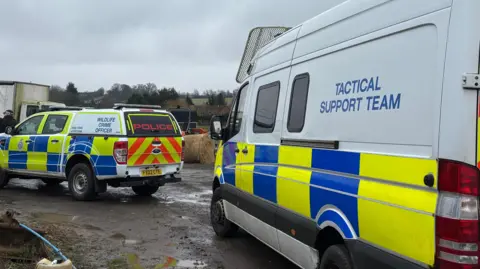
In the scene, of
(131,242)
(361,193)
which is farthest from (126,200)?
(361,193)

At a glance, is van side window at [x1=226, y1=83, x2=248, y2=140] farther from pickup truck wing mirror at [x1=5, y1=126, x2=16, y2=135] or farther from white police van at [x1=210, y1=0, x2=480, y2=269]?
pickup truck wing mirror at [x1=5, y1=126, x2=16, y2=135]

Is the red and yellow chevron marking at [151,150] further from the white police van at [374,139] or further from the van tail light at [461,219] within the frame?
the van tail light at [461,219]

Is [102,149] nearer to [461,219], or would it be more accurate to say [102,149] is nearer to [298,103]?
[298,103]

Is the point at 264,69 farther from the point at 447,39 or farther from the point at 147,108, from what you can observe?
the point at 147,108

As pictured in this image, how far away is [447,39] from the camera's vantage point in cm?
254

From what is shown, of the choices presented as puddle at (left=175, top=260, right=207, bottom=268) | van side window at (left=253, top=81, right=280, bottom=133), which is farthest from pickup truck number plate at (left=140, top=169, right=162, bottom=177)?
van side window at (left=253, top=81, right=280, bottom=133)

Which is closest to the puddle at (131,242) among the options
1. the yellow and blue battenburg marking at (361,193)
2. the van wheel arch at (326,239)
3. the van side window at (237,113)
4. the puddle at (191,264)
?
the puddle at (191,264)

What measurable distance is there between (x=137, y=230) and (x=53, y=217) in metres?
1.68

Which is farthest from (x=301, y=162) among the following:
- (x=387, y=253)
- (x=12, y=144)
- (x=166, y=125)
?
(x=12, y=144)

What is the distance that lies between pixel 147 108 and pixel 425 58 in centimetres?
812

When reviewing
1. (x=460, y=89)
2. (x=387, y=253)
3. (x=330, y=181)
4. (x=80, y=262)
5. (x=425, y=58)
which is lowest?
(x=80, y=262)

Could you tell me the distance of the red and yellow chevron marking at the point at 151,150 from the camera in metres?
8.91

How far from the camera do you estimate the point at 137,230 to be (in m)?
7.07

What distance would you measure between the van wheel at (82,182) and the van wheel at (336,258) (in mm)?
6579
